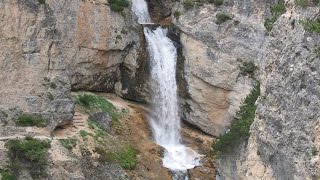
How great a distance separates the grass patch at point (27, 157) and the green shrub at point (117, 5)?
11501 millimetres

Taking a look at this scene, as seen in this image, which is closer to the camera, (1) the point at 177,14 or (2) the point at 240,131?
(2) the point at 240,131

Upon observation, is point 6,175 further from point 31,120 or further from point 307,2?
point 307,2

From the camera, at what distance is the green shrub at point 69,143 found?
26922 mm

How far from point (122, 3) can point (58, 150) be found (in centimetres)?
1176

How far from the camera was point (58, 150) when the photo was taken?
26.4 meters

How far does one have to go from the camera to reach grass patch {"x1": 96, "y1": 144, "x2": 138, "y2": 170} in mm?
27531

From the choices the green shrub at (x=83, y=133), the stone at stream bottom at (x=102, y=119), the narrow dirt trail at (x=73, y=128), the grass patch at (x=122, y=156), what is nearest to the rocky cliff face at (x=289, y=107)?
the grass patch at (x=122, y=156)

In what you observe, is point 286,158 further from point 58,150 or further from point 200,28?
point 200,28

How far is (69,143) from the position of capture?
2720cm

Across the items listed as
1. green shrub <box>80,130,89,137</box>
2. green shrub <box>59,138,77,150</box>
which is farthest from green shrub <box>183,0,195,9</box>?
green shrub <box>59,138,77,150</box>

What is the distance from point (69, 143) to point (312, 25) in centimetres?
1477

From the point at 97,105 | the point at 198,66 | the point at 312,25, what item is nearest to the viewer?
the point at 312,25

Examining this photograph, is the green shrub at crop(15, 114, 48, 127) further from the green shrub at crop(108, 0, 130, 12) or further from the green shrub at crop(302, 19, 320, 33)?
the green shrub at crop(302, 19, 320, 33)

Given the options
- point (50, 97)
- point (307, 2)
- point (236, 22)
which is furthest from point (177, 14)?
point (307, 2)
